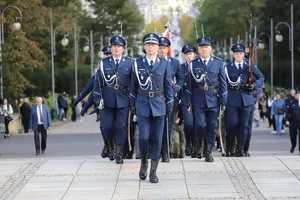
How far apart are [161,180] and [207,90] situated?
2.87 m

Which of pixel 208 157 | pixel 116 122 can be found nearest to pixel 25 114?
pixel 116 122

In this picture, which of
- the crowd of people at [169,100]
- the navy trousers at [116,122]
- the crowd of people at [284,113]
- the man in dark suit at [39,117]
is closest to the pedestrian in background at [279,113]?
the crowd of people at [284,113]

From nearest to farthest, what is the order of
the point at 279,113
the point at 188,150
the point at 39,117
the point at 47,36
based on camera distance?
the point at 188,150, the point at 39,117, the point at 279,113, the point at 47,36

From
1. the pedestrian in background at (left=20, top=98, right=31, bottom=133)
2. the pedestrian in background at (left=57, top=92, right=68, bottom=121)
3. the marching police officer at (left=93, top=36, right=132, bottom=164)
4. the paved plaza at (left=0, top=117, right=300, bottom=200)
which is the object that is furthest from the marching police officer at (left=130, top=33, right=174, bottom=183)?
the pedestrian in background at (left=57, top=92, right=68, bottom=121)

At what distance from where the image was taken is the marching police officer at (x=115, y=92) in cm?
1543

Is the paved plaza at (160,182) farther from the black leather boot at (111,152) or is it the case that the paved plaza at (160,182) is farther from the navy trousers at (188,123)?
the navy trousers at (188,123)

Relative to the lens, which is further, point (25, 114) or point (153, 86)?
point (25, 114)

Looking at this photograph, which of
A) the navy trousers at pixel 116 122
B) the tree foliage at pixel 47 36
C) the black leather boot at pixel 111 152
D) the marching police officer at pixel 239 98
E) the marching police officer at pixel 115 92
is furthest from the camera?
the tree foliage at pixel 47 36

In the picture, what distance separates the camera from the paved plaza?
12.6m

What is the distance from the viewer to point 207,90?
16.1m

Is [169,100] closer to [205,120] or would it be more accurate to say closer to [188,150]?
[205,120]

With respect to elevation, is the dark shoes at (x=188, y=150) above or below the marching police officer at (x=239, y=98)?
below

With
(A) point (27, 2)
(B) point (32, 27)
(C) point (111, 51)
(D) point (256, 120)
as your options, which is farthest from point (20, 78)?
(C) point (111, 51)

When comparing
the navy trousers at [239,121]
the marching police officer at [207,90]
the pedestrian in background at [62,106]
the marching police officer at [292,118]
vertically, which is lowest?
the pedestrian in background at [62,106]
